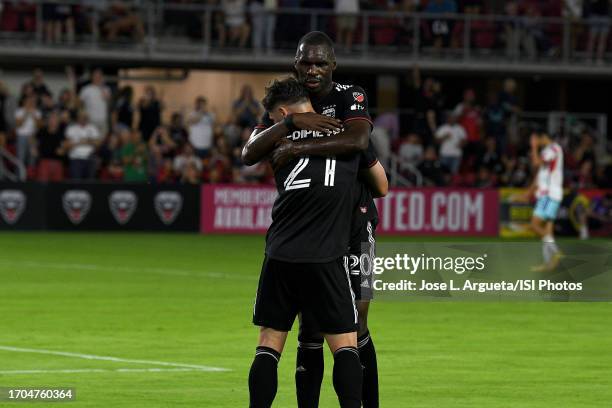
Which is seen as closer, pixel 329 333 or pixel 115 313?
pixel 329 333

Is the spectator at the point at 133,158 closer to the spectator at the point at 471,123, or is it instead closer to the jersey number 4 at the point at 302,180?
the spectator at the point at 471,123

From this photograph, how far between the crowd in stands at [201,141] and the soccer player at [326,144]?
22.8 m

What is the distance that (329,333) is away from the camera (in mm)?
7945

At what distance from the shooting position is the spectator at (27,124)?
A: 3141 cm

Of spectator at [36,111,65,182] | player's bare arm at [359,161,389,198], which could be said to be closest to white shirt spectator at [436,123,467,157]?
spectator at [36,111,65,182]

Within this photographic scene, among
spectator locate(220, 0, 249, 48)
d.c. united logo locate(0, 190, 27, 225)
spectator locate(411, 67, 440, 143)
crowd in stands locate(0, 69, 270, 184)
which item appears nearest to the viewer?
d.c. united logo locate(0, 190, 27, 225)

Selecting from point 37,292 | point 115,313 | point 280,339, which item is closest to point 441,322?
point 115,313

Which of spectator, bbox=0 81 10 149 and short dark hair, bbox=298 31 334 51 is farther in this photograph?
spectator, bbox=0 81 10 149

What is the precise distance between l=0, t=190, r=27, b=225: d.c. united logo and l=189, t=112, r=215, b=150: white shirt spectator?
4.17 metres

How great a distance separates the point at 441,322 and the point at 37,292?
18.8 feet

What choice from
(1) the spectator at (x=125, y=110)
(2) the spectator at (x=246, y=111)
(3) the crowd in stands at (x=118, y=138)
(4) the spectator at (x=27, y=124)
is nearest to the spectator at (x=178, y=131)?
(3) the crowd in stands at (x=118, y=138)

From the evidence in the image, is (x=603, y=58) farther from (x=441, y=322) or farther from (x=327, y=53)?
(x=327, y=53)

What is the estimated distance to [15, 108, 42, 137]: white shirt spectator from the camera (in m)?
31.5
